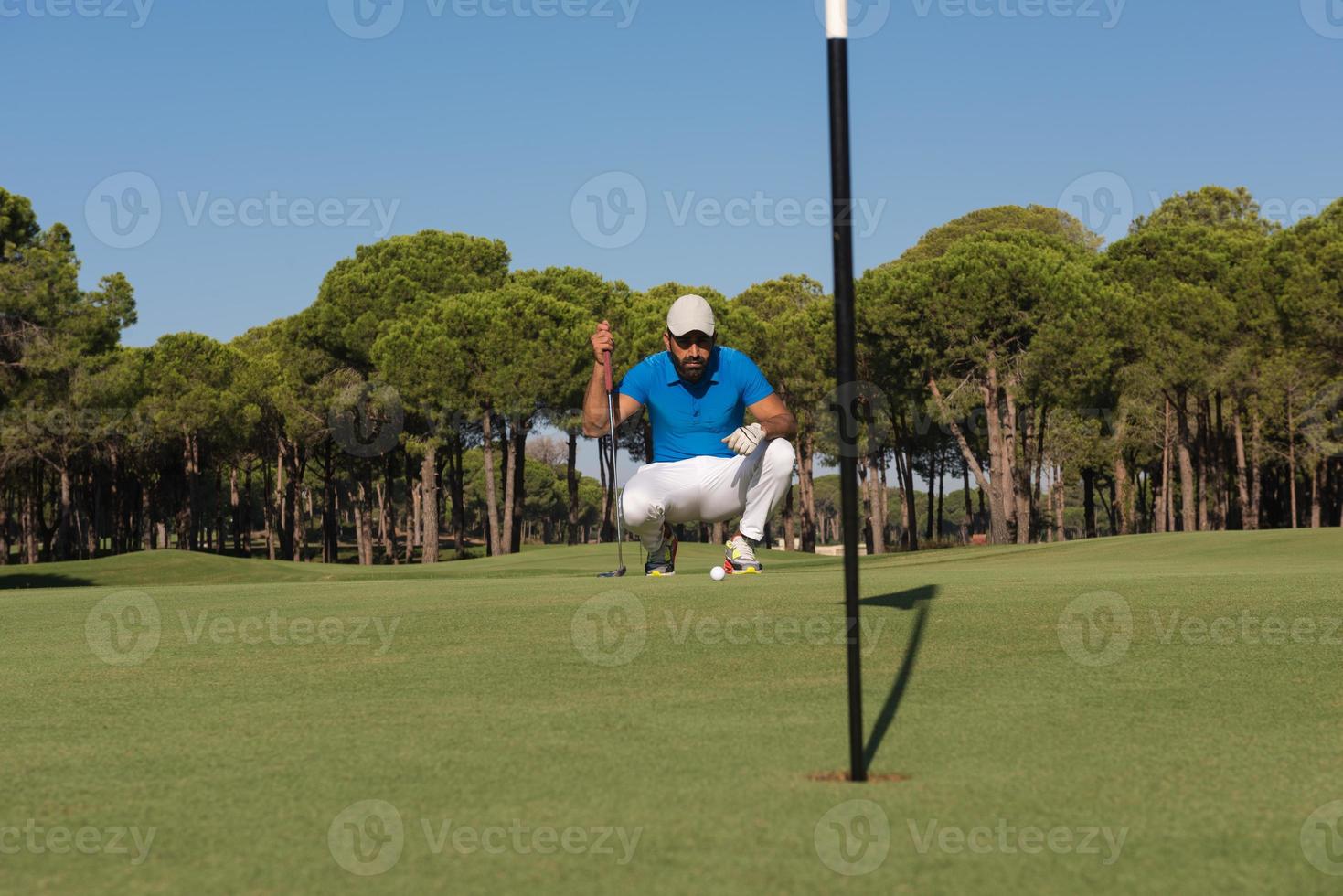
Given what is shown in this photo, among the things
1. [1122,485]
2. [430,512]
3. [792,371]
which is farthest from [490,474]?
[1122,485]

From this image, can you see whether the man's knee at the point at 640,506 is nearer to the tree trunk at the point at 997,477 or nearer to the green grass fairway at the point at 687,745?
the green grass fairway at the point at 687,745

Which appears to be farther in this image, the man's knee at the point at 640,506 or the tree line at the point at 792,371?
the tree line at the point at 792,371

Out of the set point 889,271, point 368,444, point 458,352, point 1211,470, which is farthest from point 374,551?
point 1211,470

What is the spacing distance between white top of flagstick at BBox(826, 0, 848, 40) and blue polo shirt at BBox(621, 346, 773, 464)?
16.7ft

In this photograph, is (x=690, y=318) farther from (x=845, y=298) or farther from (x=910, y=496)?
(x=910, y=496)

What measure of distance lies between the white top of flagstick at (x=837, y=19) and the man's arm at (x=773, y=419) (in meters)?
4.82

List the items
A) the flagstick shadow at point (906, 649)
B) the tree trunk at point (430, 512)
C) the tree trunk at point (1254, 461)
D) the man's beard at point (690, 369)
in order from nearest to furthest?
the flagstick shadow at point (906, 649)
the man's beard at point (690, 369)
the tree trunk at point (430, 512)
the tree trunk at point (1254, 461)

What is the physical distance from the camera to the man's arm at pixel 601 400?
930cm

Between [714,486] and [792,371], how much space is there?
40.9 m

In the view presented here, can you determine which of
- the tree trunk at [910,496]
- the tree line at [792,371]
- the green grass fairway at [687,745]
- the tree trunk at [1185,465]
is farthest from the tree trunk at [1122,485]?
the green grass fairway at [687,745]

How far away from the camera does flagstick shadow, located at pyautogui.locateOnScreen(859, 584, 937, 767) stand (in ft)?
15.7

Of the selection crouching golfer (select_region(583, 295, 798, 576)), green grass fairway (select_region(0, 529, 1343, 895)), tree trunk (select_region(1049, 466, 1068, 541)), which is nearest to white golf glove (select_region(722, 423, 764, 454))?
crouching golfer (select_region(583, 295, 798, 576))

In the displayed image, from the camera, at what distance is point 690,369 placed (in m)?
9.20

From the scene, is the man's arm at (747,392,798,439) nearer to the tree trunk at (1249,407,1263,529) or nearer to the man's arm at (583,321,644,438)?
the man's arm at (583,321,644,438)
